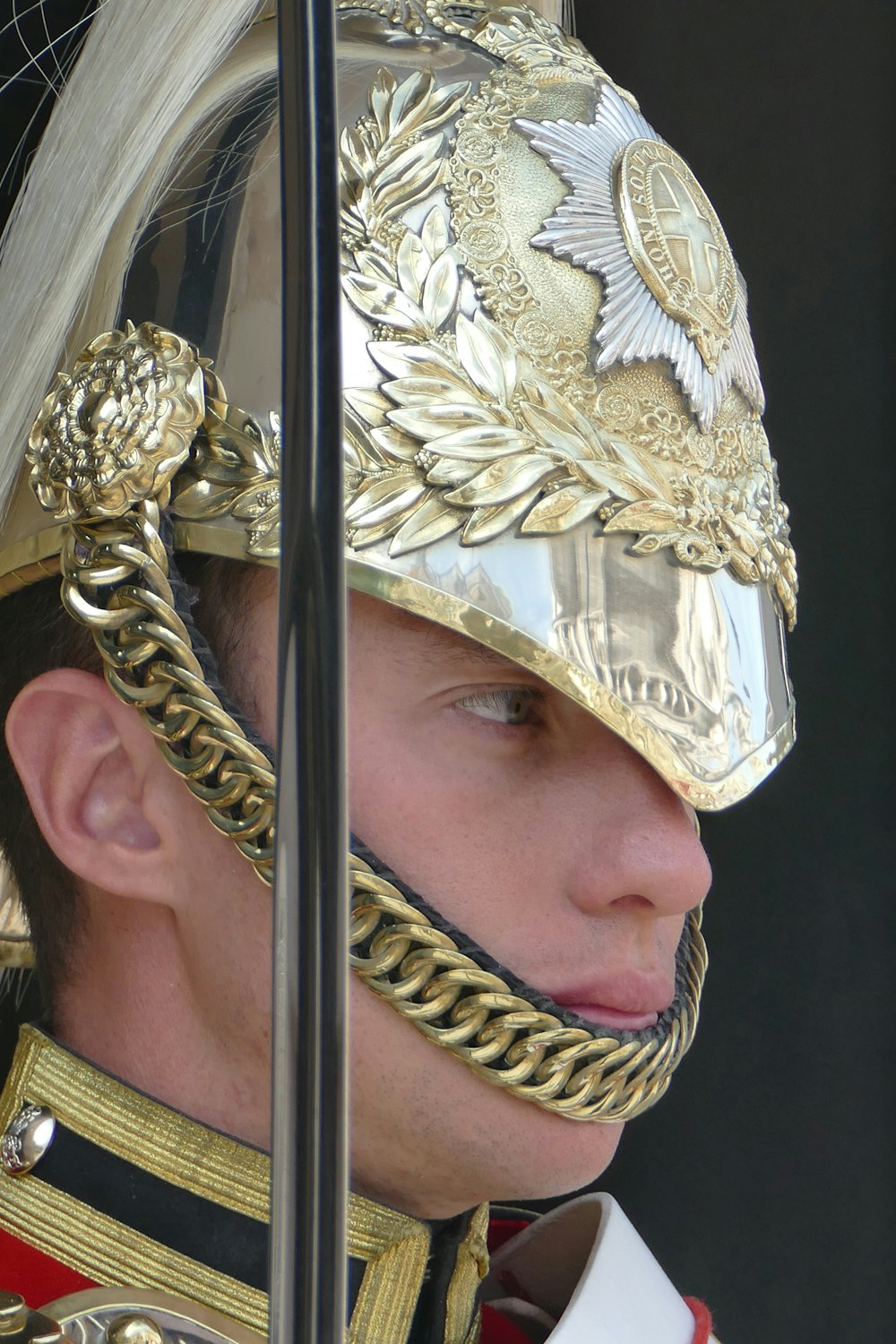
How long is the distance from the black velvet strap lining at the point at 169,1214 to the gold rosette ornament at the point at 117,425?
345 millimetres

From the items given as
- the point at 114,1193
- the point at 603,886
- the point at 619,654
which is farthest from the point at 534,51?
the point at 114,1193

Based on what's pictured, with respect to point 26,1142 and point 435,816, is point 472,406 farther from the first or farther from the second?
point 26,1142

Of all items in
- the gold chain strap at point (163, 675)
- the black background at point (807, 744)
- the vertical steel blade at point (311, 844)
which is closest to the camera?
the vertical steel blade at point (311, 844)

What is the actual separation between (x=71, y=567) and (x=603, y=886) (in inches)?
12.8

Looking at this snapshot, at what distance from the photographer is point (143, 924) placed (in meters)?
0.97

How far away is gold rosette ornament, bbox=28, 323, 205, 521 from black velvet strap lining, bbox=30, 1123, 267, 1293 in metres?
0.34

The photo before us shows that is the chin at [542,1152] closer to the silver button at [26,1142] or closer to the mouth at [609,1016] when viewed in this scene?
the mouth at [609,1016]

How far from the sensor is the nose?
3.02 ft

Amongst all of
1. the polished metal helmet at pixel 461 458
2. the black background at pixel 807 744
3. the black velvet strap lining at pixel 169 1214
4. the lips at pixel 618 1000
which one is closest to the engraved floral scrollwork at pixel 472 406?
the polished metal helmet at pixel 461 458

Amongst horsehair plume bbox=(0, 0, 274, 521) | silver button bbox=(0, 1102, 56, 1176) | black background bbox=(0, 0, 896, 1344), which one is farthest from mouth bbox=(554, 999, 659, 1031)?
black background bbox=(0, 0, 896, 1344)

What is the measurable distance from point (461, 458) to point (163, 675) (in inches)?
7.4

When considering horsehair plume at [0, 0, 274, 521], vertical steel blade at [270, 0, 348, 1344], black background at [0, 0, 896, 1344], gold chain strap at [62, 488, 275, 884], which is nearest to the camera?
vertical steel blade at [270, 0, 348, 1344]

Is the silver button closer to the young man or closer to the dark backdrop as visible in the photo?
the young man

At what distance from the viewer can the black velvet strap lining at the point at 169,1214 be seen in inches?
36.4
